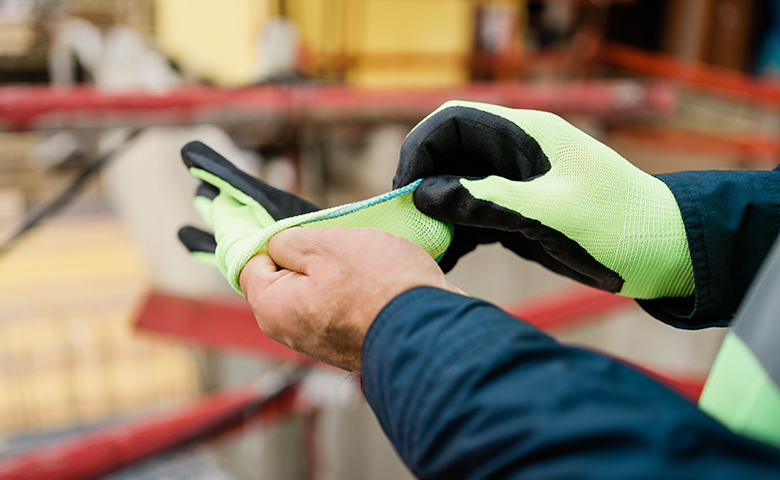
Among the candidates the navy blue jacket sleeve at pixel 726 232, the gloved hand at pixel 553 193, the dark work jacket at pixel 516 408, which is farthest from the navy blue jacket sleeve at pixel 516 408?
the navy blue jacket sleeve at pixel 726 232

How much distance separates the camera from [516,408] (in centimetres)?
33

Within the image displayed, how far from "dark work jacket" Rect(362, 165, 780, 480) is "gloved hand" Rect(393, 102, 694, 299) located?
16cm

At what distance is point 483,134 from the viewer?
21.9 inches

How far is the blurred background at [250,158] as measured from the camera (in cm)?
167

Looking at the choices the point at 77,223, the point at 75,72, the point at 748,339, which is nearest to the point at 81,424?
the point at 77,223

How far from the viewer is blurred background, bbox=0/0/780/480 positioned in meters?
1.67

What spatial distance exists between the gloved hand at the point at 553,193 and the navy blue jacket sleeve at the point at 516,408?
0.16 metres

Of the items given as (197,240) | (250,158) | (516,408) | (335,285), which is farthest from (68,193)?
(516,408)

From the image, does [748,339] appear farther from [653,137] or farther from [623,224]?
[653,137]

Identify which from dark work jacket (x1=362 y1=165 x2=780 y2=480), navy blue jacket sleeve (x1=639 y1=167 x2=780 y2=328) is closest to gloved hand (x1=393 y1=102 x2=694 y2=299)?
navy blue jacket sleeve (x1=639 y1=167 x2=780 y2=328)

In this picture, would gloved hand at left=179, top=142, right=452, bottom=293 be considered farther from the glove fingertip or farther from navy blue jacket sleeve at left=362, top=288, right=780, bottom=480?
navy blue jacket sleeve at left=362, top=288, right=780, bottom=480

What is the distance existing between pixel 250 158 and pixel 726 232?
1935mm

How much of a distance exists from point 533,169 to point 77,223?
4.65 metres

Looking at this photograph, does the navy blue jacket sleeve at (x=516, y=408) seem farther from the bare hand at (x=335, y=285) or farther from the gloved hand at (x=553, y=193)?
the gloved hand at (x=553, y=193)
